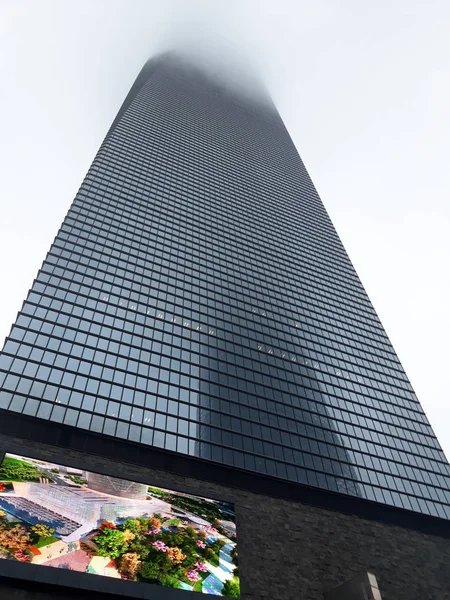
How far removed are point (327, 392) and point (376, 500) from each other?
20.3 m

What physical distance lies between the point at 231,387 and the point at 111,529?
35.3 meters

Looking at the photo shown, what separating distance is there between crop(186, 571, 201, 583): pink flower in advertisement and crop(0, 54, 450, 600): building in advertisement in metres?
1.16

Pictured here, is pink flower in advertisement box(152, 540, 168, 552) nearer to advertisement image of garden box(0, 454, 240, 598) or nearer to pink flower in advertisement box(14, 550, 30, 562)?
advertisement image of garden box(0, 454, 240, 598)

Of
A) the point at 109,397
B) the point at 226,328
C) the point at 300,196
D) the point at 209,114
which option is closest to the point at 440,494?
the point at 226,328

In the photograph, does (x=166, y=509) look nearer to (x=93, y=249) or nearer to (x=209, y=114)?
(x=93, y=249)

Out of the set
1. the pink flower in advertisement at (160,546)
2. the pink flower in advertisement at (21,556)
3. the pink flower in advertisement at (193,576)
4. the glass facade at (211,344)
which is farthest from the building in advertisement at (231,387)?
the pink flower in advertisement at (160,546)

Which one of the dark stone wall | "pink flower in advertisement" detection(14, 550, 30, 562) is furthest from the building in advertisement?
"pink flower in advertisement" detection(14, 550, 30, 562)

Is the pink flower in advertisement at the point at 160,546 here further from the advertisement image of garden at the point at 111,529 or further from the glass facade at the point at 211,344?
the glass facade at the point at 211,344

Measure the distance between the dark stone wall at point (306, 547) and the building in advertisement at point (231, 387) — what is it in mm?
190

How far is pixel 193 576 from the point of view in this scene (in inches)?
1623

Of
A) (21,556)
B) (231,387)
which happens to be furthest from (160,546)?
(231,387)

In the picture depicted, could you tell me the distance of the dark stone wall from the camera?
48469 mm

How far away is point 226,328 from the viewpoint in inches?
3346

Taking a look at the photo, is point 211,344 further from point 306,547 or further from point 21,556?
point 21,556
